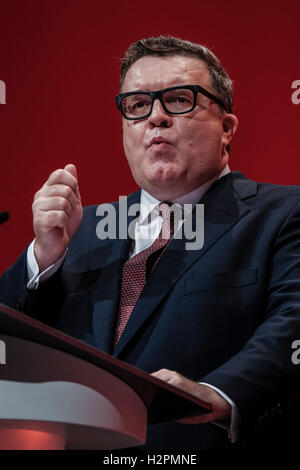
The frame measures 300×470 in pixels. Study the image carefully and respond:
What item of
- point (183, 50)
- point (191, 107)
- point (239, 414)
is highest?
point (183, 50)

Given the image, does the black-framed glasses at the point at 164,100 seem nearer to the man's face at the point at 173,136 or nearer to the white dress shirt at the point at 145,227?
the man's face at the point at 173,136

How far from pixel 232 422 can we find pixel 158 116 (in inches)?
31.7

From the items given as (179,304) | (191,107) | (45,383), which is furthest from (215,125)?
(45,383)

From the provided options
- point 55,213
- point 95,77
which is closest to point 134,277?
point 55,213

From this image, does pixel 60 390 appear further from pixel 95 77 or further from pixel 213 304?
pixel 95 77

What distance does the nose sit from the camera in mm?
1568

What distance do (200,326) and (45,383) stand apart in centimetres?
65

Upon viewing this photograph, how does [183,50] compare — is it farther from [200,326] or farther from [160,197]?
[200,326]

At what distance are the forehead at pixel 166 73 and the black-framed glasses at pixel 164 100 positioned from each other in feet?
0.08

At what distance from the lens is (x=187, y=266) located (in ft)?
4.62

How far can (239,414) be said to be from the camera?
1065 mm

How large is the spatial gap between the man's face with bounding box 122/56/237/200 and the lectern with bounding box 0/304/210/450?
0.88 metres

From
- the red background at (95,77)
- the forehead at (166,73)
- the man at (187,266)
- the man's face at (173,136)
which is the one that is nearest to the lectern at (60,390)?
the man at (187,266)

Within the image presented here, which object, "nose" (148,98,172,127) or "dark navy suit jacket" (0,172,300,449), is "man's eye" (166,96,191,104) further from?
"dark navy suit jacket" (0,172,300,449)
